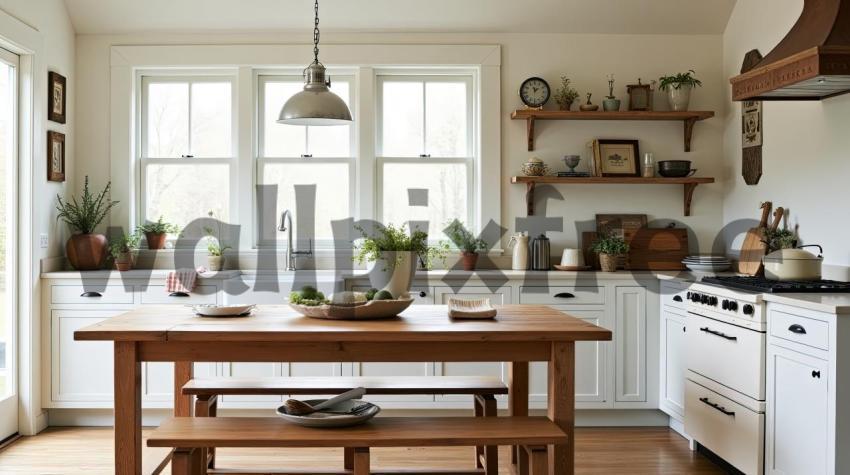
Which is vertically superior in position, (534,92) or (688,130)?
(534,92)

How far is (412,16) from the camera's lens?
Answer: 5.55 metres

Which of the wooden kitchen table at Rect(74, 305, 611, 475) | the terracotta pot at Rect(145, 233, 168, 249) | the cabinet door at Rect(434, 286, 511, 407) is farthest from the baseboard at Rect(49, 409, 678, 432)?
the wooden kitchen table at Rect(74, 305, 611, 475)

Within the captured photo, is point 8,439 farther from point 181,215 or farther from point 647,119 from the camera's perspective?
point 647,119

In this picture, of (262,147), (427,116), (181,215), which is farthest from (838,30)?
(181,215)

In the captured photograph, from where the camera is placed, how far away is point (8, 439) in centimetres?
488

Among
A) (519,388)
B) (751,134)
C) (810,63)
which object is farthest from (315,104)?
(751,134)

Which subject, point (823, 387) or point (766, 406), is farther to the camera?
point (766, 406)

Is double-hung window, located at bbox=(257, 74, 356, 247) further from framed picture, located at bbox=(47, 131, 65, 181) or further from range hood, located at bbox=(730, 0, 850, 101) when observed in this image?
range hood, located at bbox=(730, 0, 850, 101)

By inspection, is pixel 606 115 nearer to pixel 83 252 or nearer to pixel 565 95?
pixel 565 95

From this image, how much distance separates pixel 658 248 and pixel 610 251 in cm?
47

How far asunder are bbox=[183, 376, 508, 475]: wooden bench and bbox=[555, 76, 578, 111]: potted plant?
7.57 ft

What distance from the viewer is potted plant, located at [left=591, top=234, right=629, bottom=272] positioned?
17.7ft

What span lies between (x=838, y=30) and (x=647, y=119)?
6.63ft

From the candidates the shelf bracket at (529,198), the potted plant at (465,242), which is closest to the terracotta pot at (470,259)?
the potted plant at (465,242)
